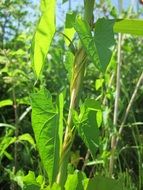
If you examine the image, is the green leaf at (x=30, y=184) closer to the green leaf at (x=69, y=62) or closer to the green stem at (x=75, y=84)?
the green stem at (x=75, y=84)

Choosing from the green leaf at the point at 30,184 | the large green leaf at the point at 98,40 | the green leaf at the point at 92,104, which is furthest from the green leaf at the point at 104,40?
the green leaf at the point at 30,184

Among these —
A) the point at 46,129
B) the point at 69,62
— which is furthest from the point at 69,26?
the point at 46,129

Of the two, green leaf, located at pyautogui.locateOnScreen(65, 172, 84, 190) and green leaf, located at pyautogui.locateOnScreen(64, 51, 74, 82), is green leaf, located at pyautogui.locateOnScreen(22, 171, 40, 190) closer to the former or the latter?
green leaf, located at pyautogui.locateOnScreen(65, 172, 84, 190)

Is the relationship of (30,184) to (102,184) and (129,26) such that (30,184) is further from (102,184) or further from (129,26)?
(129,26)

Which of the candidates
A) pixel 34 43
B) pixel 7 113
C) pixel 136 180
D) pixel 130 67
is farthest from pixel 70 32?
pixel 130 67

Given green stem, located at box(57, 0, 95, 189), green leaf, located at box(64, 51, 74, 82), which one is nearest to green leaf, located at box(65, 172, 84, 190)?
green stem, located at box(57, 0, 95, 189)

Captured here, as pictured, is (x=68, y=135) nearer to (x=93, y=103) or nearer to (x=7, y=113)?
(x=93, y=103)
